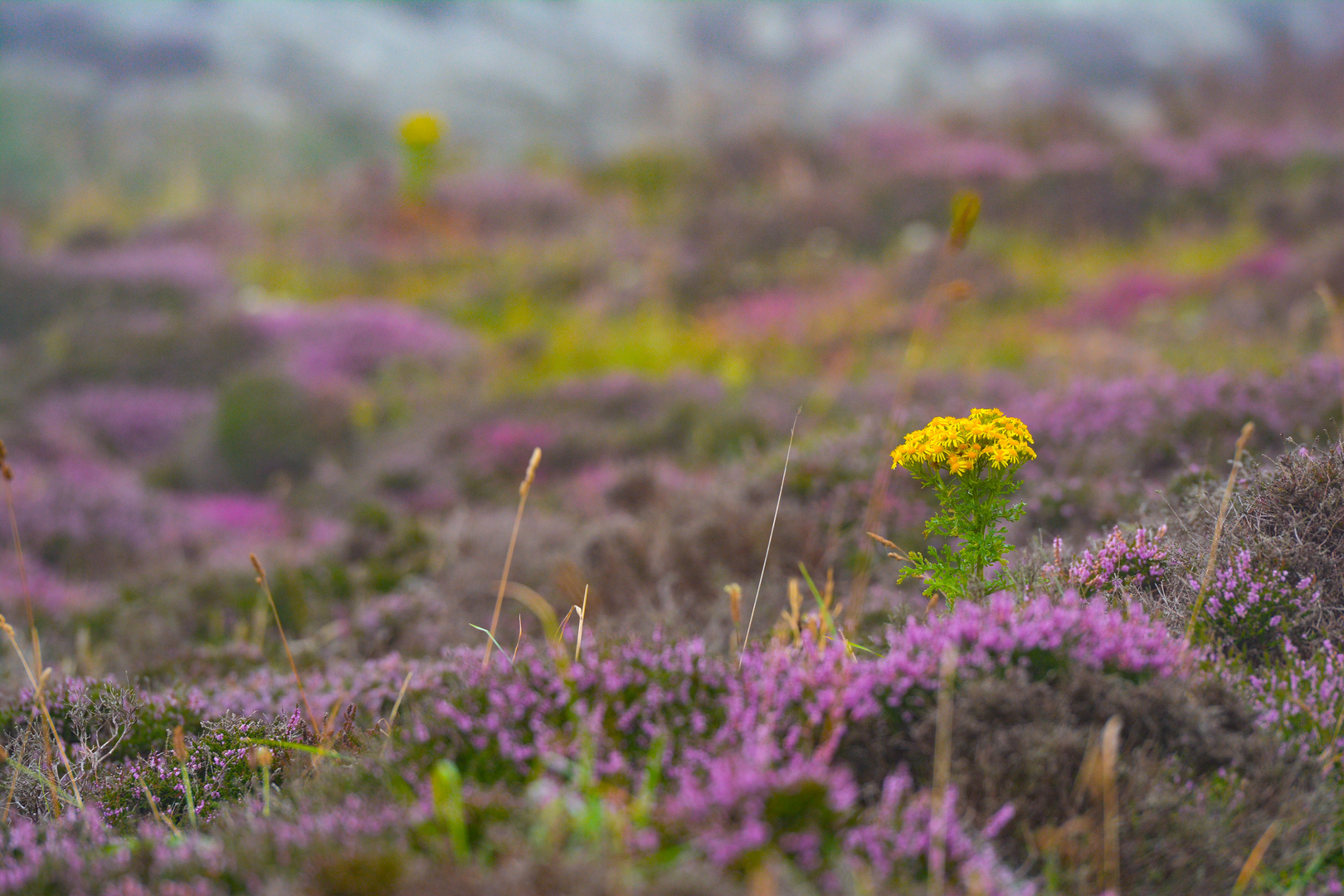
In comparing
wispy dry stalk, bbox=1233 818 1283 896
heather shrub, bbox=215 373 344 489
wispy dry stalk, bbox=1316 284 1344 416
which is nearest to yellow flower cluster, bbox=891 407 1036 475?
wispy dry stalk, bbox=1233 818 1283 896

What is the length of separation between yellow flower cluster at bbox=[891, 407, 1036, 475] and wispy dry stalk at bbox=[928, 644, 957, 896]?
552 millimetres

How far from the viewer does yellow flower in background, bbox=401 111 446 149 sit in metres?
13.0

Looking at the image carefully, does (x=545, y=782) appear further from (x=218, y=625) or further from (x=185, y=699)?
(x=218, y=625)

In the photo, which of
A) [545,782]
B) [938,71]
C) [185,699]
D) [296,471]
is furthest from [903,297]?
[938,71]

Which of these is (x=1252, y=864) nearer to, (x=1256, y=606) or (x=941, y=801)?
(x=941, y=801)

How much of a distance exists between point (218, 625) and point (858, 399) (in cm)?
416

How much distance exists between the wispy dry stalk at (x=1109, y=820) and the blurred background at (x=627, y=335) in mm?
763

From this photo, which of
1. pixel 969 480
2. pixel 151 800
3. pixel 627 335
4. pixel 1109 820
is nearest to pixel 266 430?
pixel 627 335

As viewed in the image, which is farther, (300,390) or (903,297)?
(903,297)

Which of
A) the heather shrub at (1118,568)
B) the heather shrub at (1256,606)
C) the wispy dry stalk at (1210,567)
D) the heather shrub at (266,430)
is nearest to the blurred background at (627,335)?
the heather shrub at (266,430)

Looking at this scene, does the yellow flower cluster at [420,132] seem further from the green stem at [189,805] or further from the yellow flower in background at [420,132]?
the green stem at [189,805]

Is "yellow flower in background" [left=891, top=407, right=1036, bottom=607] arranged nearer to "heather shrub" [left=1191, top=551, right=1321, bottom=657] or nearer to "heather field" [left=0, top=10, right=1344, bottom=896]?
"heather field" [left=0, top=10, right=1344, bottom=896]

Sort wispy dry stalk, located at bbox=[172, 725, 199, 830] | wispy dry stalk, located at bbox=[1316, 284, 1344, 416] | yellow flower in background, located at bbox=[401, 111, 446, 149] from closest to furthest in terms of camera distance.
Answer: wispy dry stalk, located at bbox=[172, 725, 199, 830]
wispy dry stalk, located at bbox=[1316, 284, 1344, 416]
yellow flower in background, located at bbox=[401, 111, 446, 149]

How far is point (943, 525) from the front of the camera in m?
2.25
